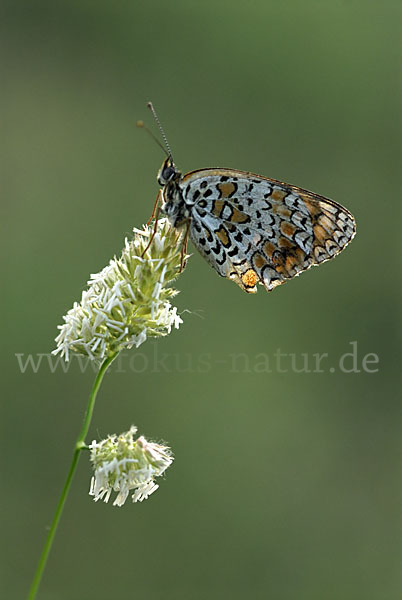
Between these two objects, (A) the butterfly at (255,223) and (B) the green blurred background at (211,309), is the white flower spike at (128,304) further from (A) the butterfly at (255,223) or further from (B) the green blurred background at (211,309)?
(B) the green blurred background at (211,309)

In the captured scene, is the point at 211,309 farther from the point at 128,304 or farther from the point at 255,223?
the point at 128,304

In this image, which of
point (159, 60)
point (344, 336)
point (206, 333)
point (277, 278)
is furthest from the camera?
point (159, 60)

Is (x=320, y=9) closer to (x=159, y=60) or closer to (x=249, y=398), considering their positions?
(x=159, y=60)

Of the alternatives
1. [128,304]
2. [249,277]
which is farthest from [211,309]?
[128,304]

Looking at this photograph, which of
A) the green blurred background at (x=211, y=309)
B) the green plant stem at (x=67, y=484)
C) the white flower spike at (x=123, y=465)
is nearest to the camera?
the green plant stem at (x=67, y=484)

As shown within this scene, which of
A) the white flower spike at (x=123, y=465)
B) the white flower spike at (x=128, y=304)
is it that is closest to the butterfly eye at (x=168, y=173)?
the white flower spike at (x=128, y=304)

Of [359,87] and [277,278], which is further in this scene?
[359,87]

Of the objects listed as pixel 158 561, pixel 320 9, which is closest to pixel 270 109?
pixel 320 9
